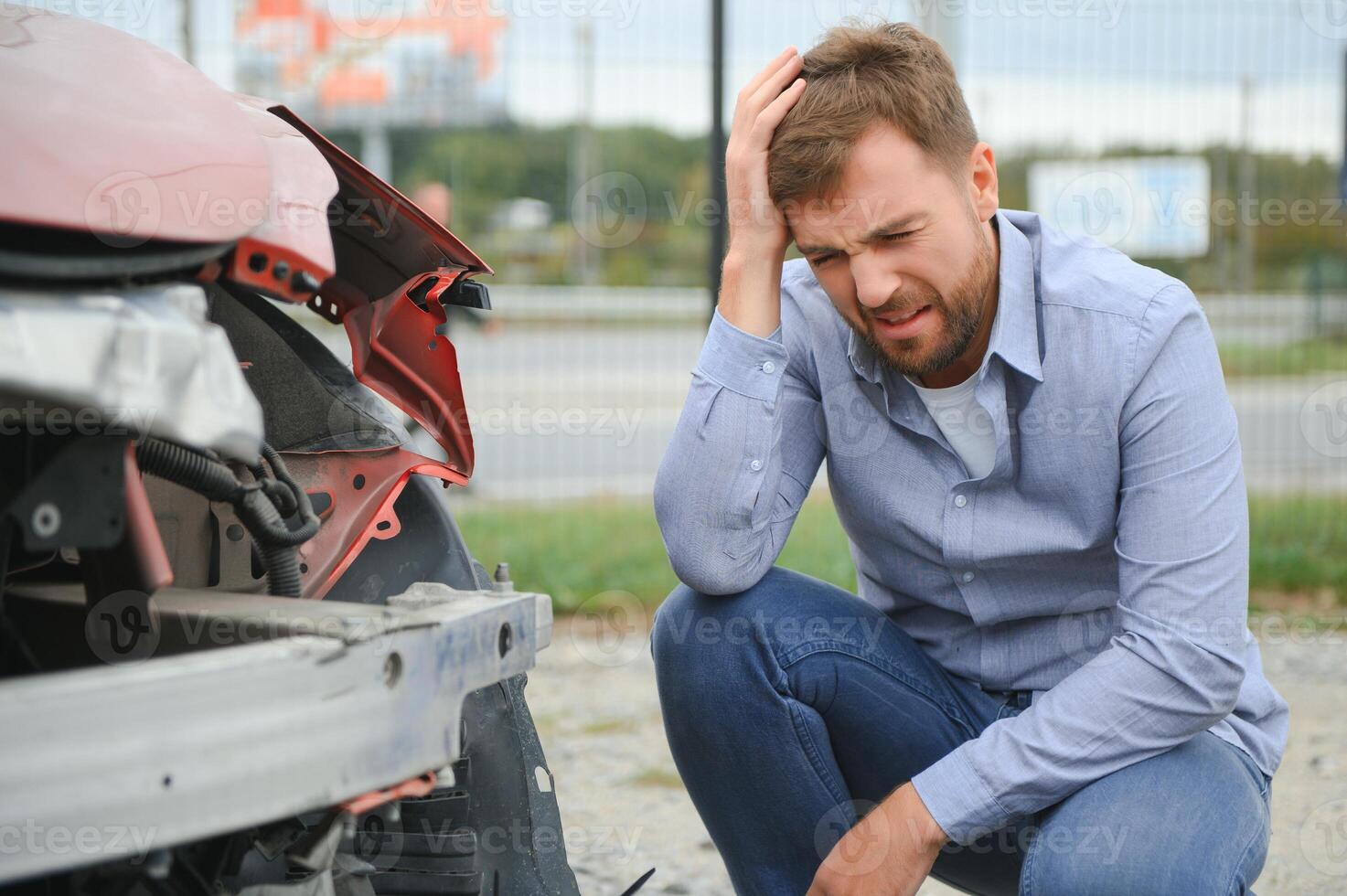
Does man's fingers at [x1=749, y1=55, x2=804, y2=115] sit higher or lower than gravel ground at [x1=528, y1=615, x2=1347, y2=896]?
higher

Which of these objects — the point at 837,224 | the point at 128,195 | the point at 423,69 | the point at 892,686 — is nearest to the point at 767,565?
the point at 892,686

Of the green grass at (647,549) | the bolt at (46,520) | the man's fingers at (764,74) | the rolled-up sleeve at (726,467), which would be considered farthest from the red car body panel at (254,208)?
the green grass at (647,549)

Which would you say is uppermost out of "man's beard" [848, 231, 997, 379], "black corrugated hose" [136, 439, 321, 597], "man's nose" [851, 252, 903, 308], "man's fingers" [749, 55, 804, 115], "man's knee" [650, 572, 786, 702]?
"man's fingers" [749, 55, 804, 115]

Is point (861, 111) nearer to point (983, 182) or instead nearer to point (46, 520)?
point (983, 182)

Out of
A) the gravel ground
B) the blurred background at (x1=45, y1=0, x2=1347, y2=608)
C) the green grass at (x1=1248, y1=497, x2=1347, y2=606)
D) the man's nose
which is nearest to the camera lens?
the man's nose

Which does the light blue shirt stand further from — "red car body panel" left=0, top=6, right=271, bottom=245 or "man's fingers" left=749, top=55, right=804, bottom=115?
"red car body panel" left=0, top=6, right=271, bottom=245

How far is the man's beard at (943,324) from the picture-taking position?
2107 millimetres

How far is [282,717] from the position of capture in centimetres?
136

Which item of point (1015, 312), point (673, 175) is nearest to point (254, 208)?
point (1015, 312)

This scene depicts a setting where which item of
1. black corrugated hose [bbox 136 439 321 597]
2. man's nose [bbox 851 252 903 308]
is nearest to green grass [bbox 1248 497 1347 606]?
man's nose [bbox 851 252 903 308]

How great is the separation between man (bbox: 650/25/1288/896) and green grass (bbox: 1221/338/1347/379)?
505cm

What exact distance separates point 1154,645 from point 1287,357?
19.6ft

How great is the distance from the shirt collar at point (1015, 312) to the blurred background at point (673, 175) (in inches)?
104

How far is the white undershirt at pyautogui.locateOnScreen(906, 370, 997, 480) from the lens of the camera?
2244mm
